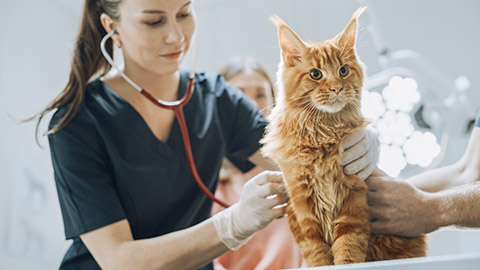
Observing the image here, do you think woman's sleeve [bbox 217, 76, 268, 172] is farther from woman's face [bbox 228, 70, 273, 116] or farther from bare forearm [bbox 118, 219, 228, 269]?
bare forearm [bbox 118, 219, 228, 269]

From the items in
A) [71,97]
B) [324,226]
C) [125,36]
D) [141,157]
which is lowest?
[324,226]

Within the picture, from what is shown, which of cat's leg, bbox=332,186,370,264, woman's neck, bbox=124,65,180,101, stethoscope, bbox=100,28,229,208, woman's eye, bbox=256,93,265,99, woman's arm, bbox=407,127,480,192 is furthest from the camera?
woman's eye, bbox=256,93,265,99

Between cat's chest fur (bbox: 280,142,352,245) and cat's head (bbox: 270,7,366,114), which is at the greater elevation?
cat's head (bbox: 270,7,366,114)

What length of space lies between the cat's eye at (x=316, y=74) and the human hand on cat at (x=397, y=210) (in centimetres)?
23

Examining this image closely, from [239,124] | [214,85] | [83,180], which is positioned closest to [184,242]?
[83,180]

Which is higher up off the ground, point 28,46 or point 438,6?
point 28,46

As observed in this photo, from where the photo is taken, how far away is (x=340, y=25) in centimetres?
84

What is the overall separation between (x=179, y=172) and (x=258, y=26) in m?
0.47

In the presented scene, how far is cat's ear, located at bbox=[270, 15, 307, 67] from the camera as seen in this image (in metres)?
0.80

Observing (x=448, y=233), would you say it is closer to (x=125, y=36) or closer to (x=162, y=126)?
(x=162, y=126)

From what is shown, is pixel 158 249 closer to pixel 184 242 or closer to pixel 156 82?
pixel 184 242

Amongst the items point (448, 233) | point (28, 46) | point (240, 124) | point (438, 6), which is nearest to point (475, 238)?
A: point (448, 233)

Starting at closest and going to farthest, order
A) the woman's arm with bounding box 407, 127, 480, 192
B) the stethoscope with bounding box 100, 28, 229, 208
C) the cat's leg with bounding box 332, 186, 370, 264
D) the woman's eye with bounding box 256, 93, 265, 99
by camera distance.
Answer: the cat's leg with bounding box 332, 186, 370, 264 → the woman's arm with bounding box 407, 127, 480, 192 → the stethoscope with bounding box 100, 28, 229, 208 → the woman's eye with bounding box 256, 93, 265, 99

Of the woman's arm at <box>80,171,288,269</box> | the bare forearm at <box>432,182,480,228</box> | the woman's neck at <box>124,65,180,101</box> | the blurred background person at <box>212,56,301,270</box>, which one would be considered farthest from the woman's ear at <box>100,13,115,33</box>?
the bare forearm at <box>432,182,480,228</box>
